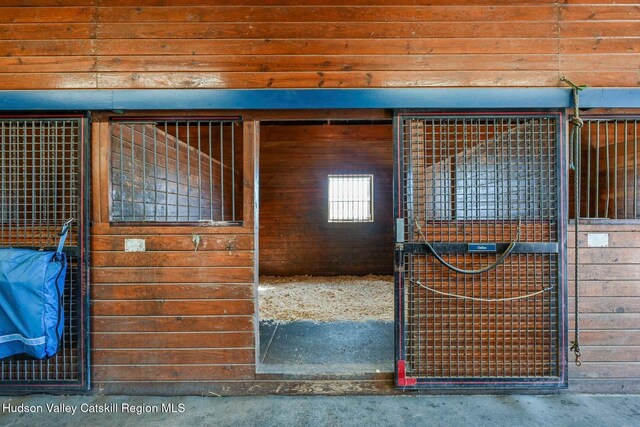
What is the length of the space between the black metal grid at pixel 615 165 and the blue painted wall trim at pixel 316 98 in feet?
0.86

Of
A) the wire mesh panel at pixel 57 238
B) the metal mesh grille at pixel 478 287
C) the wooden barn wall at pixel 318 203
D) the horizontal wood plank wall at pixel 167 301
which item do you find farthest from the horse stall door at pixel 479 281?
the wooden barn wall at pixel 318 203

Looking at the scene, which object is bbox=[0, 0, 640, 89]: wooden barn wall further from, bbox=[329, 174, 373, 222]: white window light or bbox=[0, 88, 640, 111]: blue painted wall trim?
bbox=[329, 174, 373, 222]: white window light

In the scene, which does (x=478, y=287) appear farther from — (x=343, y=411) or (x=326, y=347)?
(x=326, y=347)

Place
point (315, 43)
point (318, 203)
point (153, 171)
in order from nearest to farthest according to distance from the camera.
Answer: point (315, 43)
point (153, 171)
point (318, 203)

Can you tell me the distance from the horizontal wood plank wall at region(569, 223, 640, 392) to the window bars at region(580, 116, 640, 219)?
0.72ft

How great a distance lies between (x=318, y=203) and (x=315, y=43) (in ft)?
14.5

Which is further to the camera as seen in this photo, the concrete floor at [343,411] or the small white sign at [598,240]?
the small white sign at [598,240]

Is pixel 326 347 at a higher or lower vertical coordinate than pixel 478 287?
lower

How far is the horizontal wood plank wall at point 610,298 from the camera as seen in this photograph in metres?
2.21

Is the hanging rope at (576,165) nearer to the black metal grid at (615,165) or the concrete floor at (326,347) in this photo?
the black metal grid at (615,165)

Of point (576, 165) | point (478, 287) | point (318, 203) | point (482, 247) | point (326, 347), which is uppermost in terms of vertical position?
point (576, 165)

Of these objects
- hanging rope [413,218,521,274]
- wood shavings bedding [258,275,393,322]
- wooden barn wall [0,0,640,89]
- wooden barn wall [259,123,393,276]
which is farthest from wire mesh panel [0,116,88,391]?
wooden barn wall [259,123,393,276]

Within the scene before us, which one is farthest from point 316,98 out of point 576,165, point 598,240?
point 598,240

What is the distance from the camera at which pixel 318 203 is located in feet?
21.4
